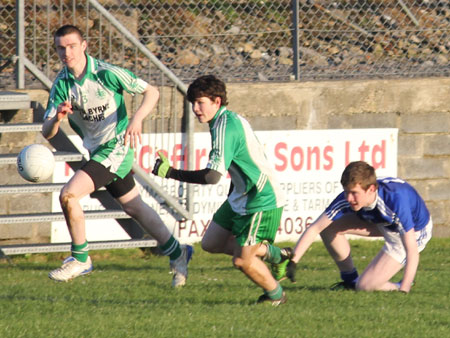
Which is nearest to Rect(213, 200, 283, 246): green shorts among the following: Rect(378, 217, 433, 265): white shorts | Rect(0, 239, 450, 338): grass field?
Rect(0, 239, 450, 338): grass field

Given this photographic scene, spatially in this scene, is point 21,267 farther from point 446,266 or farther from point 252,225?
point 446,266

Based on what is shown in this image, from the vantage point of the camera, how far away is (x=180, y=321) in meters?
6.76

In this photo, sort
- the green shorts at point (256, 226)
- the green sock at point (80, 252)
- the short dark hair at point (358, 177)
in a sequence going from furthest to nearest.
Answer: the green sock at point (80, 252), the short dark hair at point (358, 177), the green shorts at point (256, 226)

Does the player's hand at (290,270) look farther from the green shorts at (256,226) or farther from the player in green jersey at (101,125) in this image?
the player in green jersey at (101,125)

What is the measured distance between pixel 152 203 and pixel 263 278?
3.95 meters

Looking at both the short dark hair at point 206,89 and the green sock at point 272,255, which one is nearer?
the short dark hair at point 206,89

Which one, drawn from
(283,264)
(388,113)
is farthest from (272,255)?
(388,113)

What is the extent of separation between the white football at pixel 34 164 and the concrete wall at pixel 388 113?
310cm

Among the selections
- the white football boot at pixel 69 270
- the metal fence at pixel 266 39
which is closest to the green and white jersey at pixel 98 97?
the white football boot at pixel 69 270

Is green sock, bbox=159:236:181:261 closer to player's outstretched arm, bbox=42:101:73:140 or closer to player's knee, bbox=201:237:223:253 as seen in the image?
player's knee, bbox=201:237:223:253

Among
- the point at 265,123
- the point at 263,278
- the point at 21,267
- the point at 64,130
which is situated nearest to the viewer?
the point at 263,278

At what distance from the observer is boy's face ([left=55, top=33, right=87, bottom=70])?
26.7 ft

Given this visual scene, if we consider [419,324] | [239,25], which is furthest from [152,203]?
[419,324]

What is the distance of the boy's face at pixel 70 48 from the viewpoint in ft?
26.7
